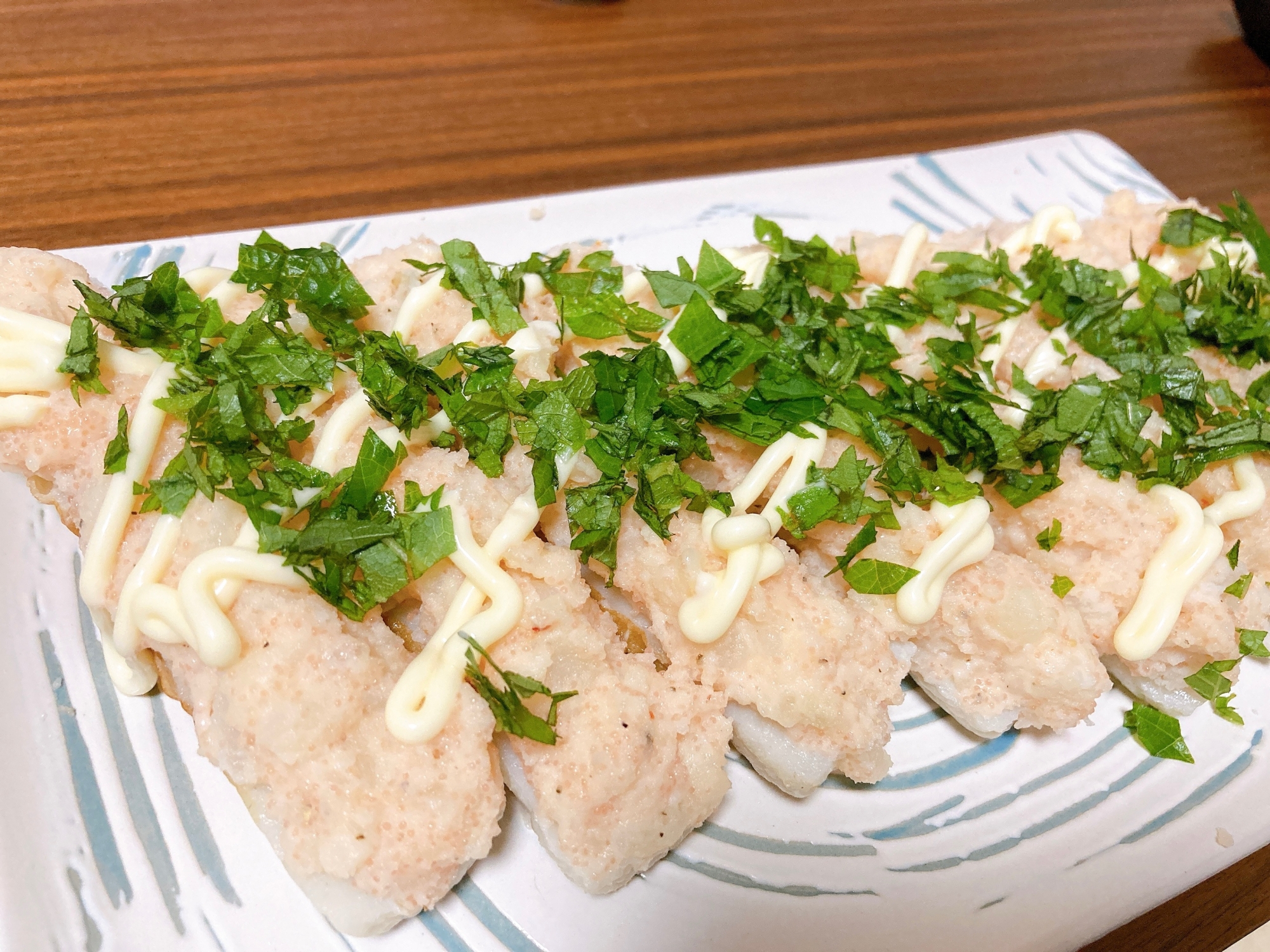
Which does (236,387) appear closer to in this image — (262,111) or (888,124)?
(262,111)

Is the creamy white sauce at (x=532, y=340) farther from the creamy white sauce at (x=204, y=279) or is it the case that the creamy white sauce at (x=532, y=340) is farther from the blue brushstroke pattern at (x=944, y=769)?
the blue brushstroke pattern at (x=944, y=769)

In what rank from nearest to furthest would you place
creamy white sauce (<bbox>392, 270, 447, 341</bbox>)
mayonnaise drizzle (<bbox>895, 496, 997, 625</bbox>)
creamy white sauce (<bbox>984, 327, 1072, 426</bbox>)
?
mayonnaise drizzle (<bbox>895, 496, 997, 625</bbox>) → creamy white sauce (<bbox>392, 270, 447, 341</bbox>) → creamy white sauce (<bbox>984, 327, 1072, 426</bbox>)

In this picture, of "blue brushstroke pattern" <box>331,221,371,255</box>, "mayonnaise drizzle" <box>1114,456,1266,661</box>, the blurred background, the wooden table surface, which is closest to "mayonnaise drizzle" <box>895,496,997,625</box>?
"mayonnaise drizzle" <box>1114,456,1266,661</box>

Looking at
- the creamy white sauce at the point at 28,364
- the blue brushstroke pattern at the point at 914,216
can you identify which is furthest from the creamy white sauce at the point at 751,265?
the creamy white sauce at the point at 28,364

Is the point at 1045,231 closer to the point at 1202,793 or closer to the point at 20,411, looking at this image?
the point at 1202,793

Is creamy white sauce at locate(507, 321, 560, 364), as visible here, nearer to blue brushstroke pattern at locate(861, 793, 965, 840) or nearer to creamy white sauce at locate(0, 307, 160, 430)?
creamy white sauce at locate(0, 307, 160, 430)

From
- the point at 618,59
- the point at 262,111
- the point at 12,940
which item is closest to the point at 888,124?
the point at 618,59
